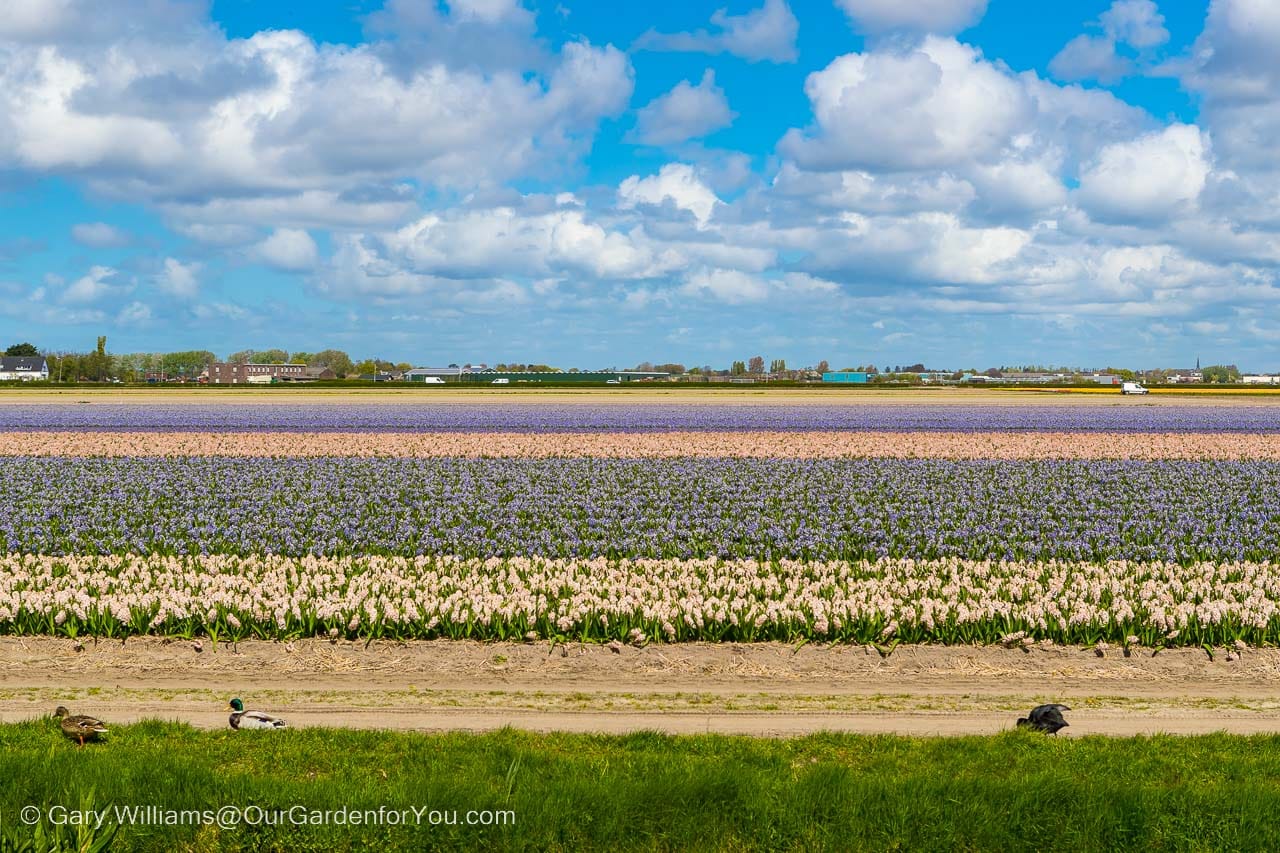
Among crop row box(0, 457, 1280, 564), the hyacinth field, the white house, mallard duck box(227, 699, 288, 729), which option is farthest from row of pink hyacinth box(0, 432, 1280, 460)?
the white house

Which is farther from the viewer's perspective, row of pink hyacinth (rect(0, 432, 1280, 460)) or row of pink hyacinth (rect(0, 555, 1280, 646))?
row of pink hyacinth (rect(0, 432, 1280, 460))

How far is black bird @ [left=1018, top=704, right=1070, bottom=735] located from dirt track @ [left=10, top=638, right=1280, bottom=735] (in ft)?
1.12

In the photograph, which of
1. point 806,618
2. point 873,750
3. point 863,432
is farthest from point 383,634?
point 863,432

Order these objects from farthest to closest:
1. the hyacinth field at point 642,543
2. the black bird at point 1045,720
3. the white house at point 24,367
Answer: the white house at point 24,367 < the hyacinth field at point 642,543 < the black bird at point 1045,720

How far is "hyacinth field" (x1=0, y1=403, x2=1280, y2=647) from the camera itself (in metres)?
12.2

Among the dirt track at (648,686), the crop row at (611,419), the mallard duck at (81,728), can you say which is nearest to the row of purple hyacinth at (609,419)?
the crop row at (611,419)

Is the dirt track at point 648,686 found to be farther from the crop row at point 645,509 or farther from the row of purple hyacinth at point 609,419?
the row of purple hyacinth at point 609,419

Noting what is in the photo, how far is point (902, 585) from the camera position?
1383 cm

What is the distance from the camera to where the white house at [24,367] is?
19012cm

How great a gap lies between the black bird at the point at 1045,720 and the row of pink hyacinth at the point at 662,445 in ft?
71.7

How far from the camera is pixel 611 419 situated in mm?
52531

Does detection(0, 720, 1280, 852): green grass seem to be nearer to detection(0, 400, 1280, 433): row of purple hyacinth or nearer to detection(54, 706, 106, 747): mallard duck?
detection(54, 706, 106, 747): mallard duck

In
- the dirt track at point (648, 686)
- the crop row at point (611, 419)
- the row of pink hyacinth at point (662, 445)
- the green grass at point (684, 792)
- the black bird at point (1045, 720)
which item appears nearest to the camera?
the green grass at point (684, 792)

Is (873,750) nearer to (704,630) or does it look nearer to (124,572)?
(704,630)
